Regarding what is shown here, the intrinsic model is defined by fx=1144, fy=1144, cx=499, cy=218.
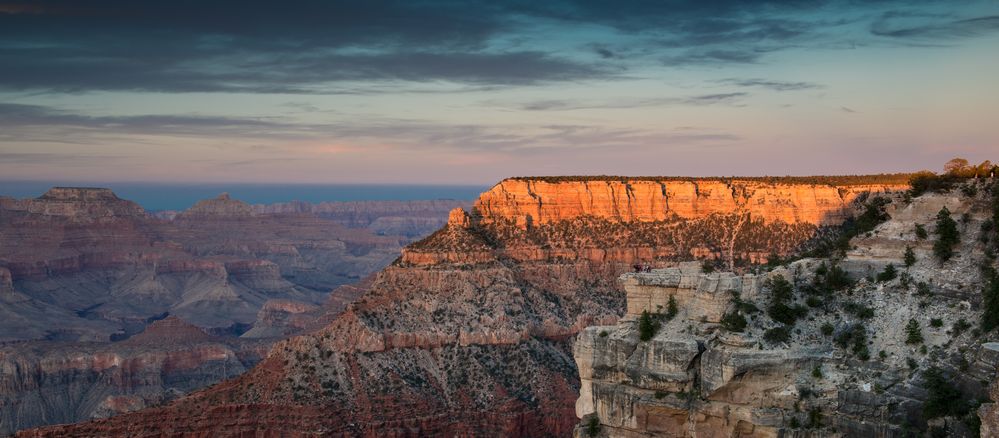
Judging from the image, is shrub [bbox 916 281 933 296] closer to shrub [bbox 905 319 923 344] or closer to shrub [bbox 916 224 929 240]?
shrub [bbox 905 319 923 344]

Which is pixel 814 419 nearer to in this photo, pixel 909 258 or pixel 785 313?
pixel 785 313

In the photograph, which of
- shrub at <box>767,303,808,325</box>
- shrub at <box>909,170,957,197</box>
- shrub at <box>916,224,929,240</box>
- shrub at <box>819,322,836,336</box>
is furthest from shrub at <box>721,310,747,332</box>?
shrub at <box>909,170,957,197</box>

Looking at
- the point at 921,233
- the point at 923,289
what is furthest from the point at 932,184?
the point at 923,289

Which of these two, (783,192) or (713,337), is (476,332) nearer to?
(783,192)

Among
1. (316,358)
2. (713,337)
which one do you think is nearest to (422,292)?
(316,358)

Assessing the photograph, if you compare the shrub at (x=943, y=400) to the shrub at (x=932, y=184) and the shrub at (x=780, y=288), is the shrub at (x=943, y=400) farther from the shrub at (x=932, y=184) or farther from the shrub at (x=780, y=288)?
the shrub at (x=932, y=184)

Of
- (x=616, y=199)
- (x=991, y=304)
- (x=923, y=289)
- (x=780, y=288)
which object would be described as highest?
(x=616, y=199)
